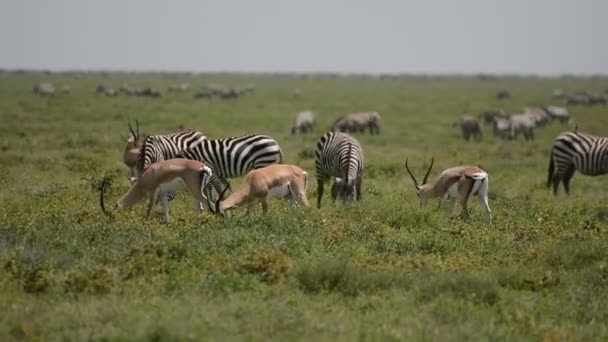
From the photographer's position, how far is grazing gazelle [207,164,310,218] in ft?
40.9

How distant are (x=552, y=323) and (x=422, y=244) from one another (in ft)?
10.3

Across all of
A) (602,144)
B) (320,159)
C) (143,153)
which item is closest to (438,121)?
(602,144)

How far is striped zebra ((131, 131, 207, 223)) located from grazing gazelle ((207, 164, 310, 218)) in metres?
2.01

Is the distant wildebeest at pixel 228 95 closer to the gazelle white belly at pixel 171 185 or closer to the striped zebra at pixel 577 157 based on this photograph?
the striped zebra at pixel 577 157

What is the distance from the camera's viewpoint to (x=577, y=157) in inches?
Result: 760

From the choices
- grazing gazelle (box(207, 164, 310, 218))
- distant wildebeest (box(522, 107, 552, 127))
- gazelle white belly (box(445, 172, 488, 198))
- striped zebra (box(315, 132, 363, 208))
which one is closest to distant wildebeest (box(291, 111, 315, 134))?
distant wildebeest (box(522, 107, 552, 127))

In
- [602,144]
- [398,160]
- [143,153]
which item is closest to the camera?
[143,153]

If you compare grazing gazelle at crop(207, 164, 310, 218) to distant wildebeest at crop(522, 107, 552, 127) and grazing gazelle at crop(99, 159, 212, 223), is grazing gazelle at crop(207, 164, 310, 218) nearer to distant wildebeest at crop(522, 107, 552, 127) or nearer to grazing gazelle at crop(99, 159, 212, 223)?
grazing gazelle at crop(99, 159, 212, 223)

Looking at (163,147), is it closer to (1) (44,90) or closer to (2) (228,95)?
(1) (44,90)

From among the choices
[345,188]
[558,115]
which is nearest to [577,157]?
[345,188]

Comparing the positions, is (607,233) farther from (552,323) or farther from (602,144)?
(602,144)

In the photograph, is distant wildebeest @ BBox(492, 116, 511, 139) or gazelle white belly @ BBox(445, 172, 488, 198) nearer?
gazelle white belly @ BBox(445, 172, 488, 198)

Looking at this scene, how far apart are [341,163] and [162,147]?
358 centimetres

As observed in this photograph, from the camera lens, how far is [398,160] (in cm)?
2414
